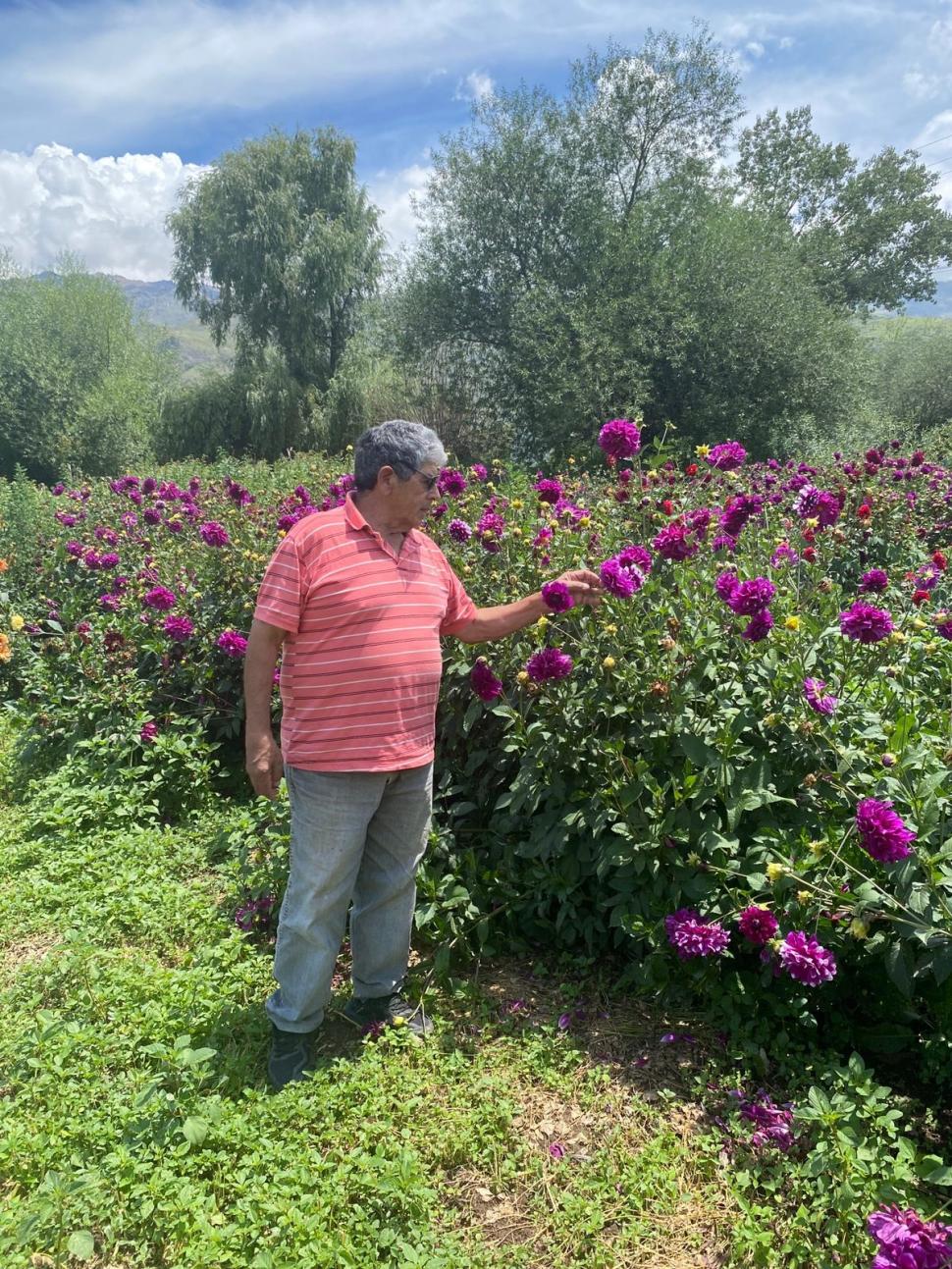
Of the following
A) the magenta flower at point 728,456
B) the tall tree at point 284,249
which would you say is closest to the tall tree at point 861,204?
the tall tree at point 284,249

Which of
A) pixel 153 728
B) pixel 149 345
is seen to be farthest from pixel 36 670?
pixel 149 345

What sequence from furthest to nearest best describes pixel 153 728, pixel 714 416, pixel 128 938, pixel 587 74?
pixel 587 74, pixel 714 416, pixel 153 728, pixel 128 938

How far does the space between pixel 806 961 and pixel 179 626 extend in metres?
3.12

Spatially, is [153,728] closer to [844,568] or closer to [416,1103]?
[416,1103]

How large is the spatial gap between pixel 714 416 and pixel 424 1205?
17247mm

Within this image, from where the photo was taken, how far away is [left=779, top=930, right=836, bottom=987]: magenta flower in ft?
6.18

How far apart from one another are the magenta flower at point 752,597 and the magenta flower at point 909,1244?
1327mm

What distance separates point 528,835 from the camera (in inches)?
113

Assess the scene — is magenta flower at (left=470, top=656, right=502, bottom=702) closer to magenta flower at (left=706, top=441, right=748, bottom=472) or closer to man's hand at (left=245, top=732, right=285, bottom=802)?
man's hand at (left=245, top=732, right=285, bottom=802)

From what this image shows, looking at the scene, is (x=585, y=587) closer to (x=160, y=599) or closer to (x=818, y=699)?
(x=818, y=699)

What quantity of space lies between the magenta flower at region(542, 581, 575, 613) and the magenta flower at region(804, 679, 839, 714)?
0.68m

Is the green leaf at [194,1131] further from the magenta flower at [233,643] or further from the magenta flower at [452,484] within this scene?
the magenta flower at [452,484]

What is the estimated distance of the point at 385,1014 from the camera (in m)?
2.54

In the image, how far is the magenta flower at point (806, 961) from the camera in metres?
1.88
